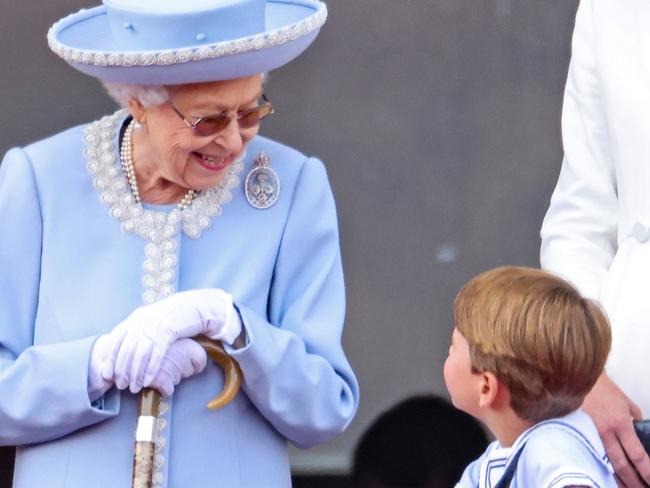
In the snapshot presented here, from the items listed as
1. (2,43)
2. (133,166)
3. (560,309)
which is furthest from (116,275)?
(2,43)

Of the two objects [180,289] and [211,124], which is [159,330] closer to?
[180,289]

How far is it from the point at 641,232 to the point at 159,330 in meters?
1.00

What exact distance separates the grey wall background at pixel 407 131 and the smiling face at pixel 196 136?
1.60 meters

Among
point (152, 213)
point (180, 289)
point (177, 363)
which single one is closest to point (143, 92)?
point (152, 213)

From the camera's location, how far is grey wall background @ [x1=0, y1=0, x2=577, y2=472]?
17.3ft

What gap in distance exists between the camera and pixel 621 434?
11.7 ft

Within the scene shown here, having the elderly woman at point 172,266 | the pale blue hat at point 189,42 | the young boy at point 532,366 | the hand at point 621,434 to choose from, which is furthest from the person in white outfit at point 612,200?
the pale blue hat at point 189,42

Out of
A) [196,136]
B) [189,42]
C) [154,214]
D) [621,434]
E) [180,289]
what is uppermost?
[189,42]

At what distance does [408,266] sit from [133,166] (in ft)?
5.64

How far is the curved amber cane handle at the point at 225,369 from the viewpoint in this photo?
3539 millimetres

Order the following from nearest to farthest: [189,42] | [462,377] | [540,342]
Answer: [540,342] → [462,377] → [189,42]

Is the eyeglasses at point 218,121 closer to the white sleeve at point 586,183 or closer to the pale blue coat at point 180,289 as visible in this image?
the pale blue coat at point 180,289

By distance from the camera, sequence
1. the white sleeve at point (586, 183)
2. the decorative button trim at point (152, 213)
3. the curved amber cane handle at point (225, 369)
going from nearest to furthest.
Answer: the curved amber cane handle at point (225, 369), the decorative button trim at point (152, 213), the white sleeve at point (586, 183)

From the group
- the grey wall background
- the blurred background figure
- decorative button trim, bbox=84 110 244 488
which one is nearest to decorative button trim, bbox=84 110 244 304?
decorative button trim, bbox=84 110 244 488
